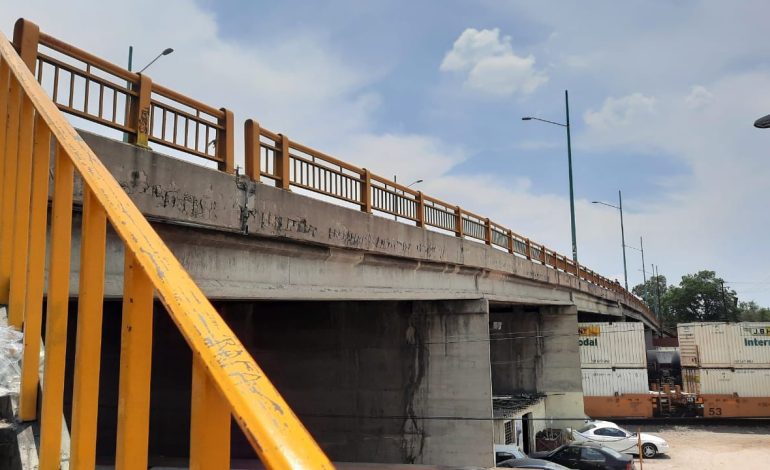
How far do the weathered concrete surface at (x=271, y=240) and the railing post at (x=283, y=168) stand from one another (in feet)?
0.69

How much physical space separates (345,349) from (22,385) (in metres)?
11.6

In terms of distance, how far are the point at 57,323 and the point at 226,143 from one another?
4779 mm

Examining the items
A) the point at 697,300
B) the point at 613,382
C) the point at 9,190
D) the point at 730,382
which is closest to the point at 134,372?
the point at 9,190

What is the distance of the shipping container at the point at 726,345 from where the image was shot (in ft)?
105

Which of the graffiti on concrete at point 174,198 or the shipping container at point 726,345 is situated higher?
the graffiti on concrete at point 174,198

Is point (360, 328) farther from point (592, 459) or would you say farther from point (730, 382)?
point (730, 382)

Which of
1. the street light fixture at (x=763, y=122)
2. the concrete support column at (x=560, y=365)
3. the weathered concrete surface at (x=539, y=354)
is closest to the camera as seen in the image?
the street light fixture at (x=763, y=122)

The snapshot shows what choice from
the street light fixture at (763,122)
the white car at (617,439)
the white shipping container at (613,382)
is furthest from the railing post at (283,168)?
the white shipping container at (613,382)

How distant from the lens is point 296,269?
823cm

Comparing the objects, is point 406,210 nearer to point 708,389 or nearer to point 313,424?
point 313,424

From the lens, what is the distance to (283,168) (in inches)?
307

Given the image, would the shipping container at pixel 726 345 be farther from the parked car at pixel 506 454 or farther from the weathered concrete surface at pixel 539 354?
the parked car at pixel 506 454

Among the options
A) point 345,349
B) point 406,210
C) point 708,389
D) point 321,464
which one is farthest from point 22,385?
point 708,389

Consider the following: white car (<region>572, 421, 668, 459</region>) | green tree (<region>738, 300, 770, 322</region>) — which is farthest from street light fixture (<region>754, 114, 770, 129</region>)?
green tree (<region>738, 300, 770, 322</region>)
